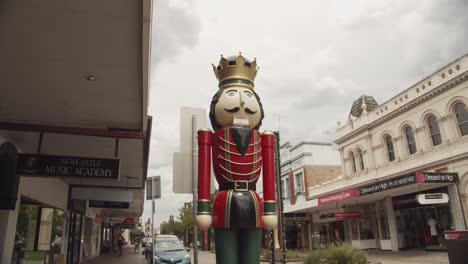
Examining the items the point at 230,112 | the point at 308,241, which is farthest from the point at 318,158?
the point at 230,112

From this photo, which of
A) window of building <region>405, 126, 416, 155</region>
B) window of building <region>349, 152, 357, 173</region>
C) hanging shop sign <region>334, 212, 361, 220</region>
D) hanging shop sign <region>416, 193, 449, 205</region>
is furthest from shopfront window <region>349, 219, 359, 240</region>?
hanging shop sign <region>416, 193, 449, 205</region>

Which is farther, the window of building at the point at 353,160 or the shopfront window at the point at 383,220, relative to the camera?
the window of building at the point at 353,160

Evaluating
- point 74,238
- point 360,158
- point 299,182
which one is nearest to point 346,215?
point 360,158

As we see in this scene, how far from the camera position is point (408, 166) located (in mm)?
19547

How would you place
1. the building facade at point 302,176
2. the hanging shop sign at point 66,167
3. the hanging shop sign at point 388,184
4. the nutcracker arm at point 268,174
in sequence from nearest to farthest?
the nutcracker arm at point 268,174
the hanging shop sign at point 66,167
the hanging shop sign at point 388,184
the building facade at point 302,176

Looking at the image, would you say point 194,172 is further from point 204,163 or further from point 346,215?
point 346,215

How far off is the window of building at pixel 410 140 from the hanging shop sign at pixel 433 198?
13.2 feet

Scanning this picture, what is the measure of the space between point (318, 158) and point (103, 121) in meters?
28.0

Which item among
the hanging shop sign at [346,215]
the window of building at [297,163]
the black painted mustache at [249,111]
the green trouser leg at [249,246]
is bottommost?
the green trouser leg at [249,246]

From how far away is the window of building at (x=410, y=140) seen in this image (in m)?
20.1

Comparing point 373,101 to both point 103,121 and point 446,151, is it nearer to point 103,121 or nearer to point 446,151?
point 446,151

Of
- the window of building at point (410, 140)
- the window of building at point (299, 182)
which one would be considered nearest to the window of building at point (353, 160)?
the window of building at point (410, 140)

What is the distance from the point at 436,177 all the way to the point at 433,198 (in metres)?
0.91

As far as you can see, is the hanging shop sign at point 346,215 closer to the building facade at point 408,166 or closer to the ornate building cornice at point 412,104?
the building facade at point 408,166
